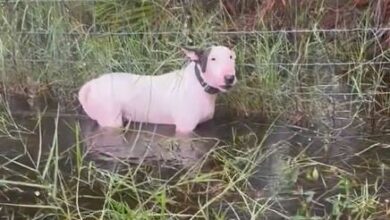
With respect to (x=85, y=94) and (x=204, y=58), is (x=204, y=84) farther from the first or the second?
(x=85, y=94)

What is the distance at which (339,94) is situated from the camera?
364 cm

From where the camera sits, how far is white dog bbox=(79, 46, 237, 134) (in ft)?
Result: 10.6

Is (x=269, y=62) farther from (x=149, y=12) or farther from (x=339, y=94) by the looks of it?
(x=149, y=12)

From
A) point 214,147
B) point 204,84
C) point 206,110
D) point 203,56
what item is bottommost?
point 214,147

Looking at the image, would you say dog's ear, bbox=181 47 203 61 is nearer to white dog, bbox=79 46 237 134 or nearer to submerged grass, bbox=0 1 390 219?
white dog, bbox=79 46 237 134

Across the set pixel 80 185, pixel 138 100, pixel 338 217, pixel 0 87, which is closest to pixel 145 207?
pixel 80 185

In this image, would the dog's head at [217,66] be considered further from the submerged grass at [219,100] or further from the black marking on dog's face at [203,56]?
the submerged grass at [219,100]

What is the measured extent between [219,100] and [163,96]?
38cm

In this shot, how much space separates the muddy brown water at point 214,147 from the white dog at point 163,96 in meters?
0.06

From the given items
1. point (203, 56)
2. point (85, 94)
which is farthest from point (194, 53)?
point (85, 94)

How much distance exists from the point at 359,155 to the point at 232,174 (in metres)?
0.53

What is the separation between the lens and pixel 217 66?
124 inches

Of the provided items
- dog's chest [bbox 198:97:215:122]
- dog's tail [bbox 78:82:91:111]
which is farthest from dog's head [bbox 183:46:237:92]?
dog's tail [bbox 78:82:91:111]

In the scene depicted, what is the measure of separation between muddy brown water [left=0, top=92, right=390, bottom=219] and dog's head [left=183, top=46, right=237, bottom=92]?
213mm
